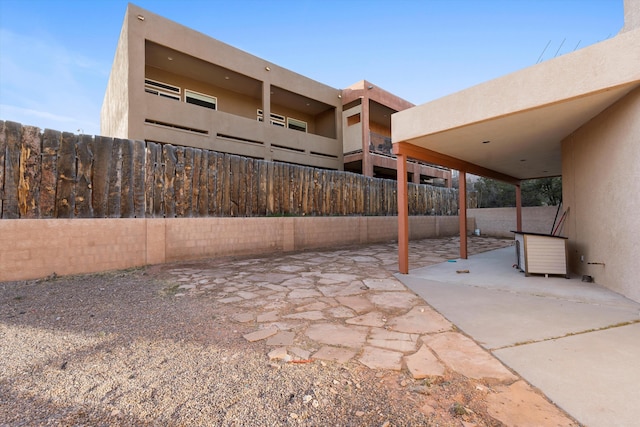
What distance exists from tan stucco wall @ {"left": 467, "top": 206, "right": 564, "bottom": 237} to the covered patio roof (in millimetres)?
4963

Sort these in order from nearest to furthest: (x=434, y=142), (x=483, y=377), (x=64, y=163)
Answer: (x=483, y=377) → (x=64, y=163) → (x=434, y=142)

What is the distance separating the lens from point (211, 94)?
42.0 ft

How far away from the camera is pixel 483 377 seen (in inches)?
74.0

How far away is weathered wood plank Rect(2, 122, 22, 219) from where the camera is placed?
4.36 metres

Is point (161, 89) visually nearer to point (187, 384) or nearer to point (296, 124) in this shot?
point (296, 124)

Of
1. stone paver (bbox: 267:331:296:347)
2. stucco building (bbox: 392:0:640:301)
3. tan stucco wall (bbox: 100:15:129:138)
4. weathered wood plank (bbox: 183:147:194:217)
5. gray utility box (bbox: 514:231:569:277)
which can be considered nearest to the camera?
stone paver (bbox: 267:331:296:347)

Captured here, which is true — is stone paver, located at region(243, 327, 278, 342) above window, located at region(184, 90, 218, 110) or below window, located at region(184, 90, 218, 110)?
below

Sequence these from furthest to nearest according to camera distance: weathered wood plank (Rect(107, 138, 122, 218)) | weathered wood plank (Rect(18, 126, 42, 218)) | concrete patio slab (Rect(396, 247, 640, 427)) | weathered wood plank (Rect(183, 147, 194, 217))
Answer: weathered wood plank (Rect(183, 147, 194, 217)) < weathered wood plank (Rect(107, 138, 122, 218)) < weathered wood plank (Rect(18, 126, 42, 218)) < concrete patio slab (Rect(396, 247, 640, 427))

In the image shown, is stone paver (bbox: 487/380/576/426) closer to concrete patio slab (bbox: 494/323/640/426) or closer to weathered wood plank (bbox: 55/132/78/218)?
concrete patio slab (bbox: 494/323/640/426)

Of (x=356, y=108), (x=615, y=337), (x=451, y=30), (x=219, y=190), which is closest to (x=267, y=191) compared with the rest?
(x=219, y=190)

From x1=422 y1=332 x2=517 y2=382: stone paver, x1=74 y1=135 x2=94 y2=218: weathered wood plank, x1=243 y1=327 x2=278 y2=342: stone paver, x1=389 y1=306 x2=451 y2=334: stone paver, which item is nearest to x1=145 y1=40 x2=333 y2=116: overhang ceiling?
x1=74 y1=135 x2=94 y2=218: weathered wood plank

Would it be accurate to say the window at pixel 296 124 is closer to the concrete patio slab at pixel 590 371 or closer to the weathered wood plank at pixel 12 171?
the weathered wood plank at pixel 12 171

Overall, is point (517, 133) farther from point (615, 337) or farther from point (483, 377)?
point (483, 377)

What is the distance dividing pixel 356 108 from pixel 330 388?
1512 centimetres
